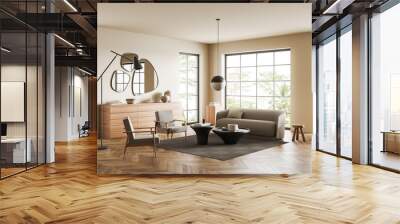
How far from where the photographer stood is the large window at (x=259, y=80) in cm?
473

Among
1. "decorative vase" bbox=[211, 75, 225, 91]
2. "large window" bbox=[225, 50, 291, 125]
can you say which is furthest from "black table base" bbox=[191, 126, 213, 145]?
"decorative vase" bbox=[211, 75, 225, 91]

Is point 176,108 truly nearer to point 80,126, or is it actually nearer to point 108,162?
point 108,162

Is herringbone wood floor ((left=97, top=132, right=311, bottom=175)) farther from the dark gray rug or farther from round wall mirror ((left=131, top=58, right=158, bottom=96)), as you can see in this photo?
round wall mirror ((left=131, top=58, right=158, bottom=96))

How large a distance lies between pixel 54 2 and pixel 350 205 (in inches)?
215

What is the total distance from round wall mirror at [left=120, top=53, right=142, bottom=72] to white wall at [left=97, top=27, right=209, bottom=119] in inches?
2.3

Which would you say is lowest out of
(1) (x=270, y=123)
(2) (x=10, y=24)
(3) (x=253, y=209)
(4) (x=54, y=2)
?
(3) (x=253, y=209)

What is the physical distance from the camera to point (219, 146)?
4.92 m

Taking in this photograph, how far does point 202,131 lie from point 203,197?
118cm

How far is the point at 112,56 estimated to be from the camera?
4.77m

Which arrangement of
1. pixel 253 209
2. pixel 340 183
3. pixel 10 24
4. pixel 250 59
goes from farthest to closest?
pixel 10 24, pixel 250 59, pixel 340 183, pixel 253 209

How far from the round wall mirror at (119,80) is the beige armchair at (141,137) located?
51 centimetres

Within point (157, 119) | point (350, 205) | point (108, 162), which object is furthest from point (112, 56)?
point (350, 205)

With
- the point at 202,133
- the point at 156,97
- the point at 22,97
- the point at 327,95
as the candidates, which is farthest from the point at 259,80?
the point at 22,97

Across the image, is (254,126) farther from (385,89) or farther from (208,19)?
(385,89)
